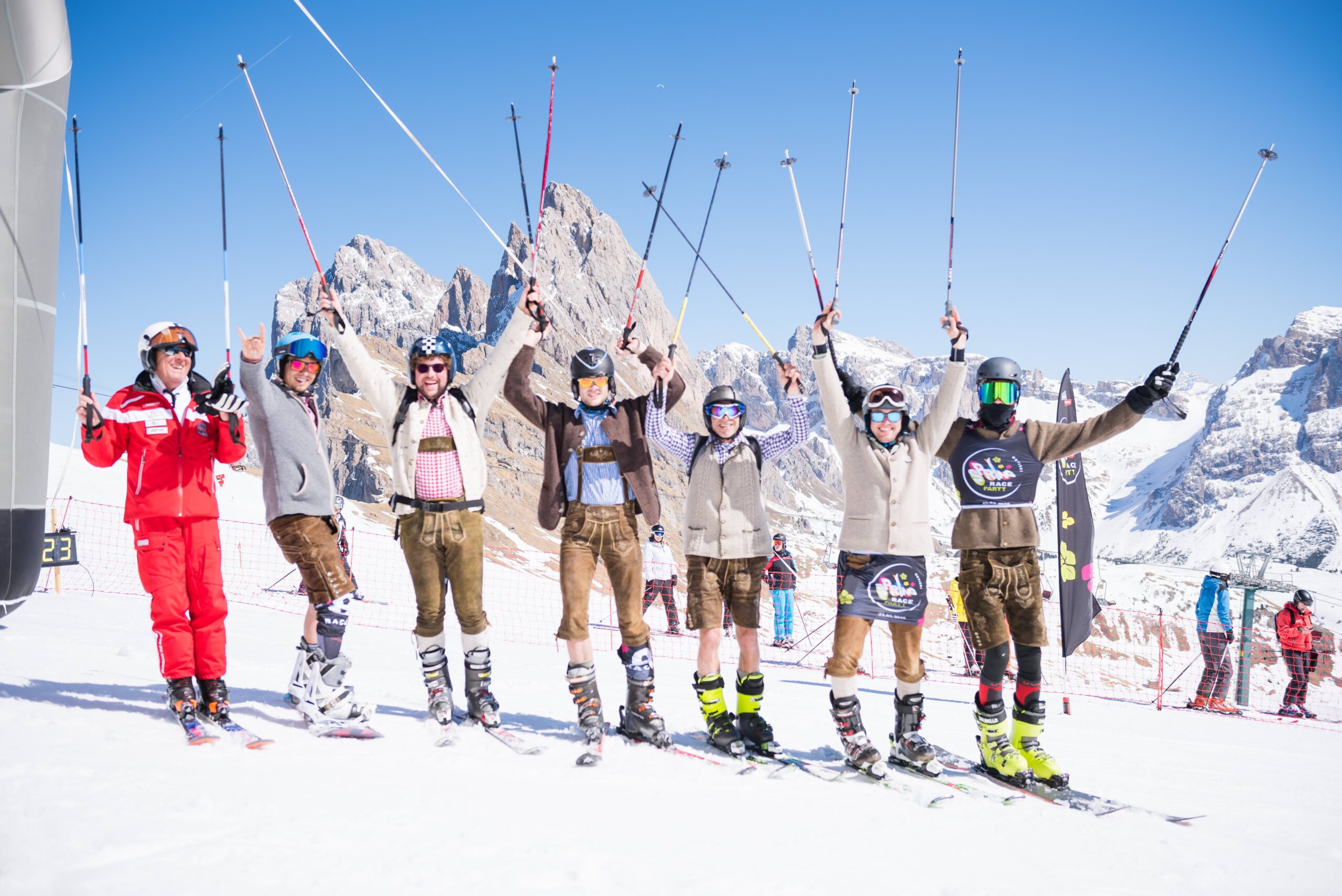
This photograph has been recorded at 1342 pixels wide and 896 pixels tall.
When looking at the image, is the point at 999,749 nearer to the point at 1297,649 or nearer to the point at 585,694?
the point at 585,694

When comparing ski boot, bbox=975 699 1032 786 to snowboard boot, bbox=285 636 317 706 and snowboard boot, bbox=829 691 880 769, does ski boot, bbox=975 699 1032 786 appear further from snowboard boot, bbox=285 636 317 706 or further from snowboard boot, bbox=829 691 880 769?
snowboard boot, bbox=285 636 317 706

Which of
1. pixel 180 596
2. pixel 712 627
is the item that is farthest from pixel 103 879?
pixel 712 627

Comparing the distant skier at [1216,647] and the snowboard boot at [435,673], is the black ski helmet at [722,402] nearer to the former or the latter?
the snowboard boot at [435,673]

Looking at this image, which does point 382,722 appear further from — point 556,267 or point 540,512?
point 556,267

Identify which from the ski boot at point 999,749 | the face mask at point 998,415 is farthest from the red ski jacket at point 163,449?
the ski boot at point 999,749

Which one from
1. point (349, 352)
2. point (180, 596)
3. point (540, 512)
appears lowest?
point (180, 596)

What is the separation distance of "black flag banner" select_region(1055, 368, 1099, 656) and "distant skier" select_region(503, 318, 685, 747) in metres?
8.67

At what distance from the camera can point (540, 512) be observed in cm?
529

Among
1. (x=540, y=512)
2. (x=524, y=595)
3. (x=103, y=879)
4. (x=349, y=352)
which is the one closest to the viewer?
(x=103, y=879)

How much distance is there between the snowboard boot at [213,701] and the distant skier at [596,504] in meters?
1.88

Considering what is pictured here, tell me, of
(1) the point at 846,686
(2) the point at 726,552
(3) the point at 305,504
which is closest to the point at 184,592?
(3) the point at 305,504

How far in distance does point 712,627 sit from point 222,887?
311 cm

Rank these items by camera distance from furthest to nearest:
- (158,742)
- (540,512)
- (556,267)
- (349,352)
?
1. (556,267)
2. (540,512)
3. (349,352)
4. (158,742)

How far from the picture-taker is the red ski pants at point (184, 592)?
14.8ft
